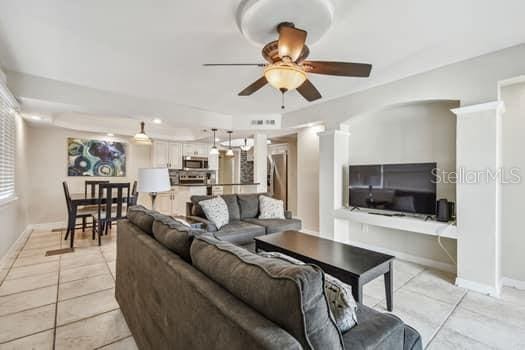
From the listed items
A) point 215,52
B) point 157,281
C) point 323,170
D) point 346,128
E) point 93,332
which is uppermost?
point 215,52

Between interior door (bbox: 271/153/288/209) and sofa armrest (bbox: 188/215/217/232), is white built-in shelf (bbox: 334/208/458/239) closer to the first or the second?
sofa armrest (bbox: 188/215/217/232)

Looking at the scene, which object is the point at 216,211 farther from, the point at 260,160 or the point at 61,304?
the point at 260,160

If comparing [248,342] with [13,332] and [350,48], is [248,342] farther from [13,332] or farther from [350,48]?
[350,48]

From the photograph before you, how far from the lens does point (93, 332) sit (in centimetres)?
190

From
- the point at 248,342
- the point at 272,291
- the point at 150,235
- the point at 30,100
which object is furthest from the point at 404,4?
the point at 30,100

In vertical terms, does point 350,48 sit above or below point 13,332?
above

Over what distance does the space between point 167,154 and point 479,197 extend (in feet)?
21.8

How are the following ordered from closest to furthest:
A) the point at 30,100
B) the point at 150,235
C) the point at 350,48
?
the point at 150,235, the point at 350,48, the point at 30,100

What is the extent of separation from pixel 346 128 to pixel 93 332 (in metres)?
4.15

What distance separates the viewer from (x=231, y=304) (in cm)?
84

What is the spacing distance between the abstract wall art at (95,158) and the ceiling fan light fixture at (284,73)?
5.60 m

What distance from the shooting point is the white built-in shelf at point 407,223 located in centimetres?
287

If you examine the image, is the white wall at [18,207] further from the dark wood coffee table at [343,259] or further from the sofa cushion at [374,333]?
the sofa cushion at [374,333]

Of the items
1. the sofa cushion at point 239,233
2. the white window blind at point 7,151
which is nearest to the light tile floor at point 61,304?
the white window blind at point 7,151
